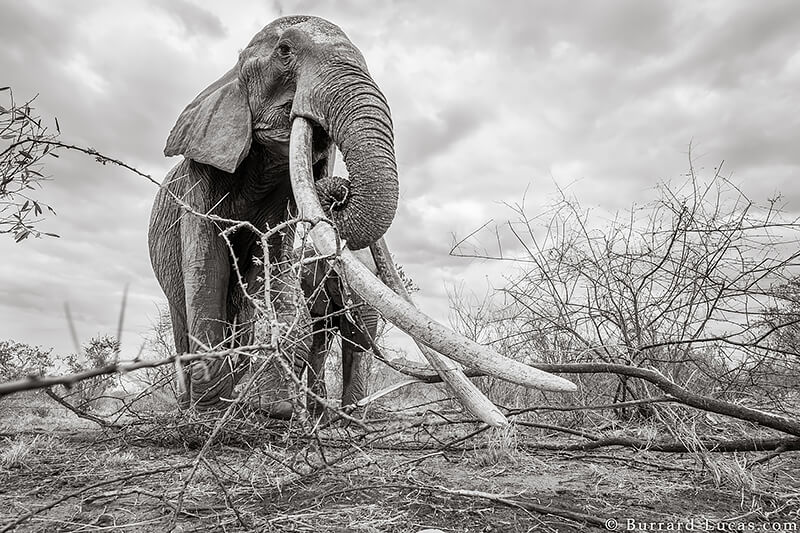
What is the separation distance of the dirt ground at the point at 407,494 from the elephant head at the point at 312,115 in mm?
1348

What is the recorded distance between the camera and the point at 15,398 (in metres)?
8.47

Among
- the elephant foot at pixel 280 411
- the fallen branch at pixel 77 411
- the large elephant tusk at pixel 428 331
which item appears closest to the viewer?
the large elephant tusk at pixel 428 331

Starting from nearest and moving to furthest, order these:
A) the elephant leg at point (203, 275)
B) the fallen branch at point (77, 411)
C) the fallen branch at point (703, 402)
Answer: the fallen branch at point (703, 402) → the fallen branch at point (77, 411) → the elephant leg at point (203, 275)

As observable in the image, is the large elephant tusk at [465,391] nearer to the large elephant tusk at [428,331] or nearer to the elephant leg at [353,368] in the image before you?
the large elephant tusk at [428,331]

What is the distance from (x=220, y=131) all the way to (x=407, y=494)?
2.70 metres

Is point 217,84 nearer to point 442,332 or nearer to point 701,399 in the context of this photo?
point 442,332

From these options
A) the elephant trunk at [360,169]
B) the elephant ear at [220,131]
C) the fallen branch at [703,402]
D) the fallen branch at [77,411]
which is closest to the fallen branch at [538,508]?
the fallen branch at [703,402]

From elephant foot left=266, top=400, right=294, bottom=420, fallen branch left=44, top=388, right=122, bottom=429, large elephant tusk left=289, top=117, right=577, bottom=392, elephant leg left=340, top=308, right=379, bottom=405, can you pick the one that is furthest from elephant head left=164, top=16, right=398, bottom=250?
elephant leg left=340, top=308, right=379, bottom=405

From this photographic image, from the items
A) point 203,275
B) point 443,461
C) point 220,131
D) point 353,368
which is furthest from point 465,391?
point 353,368

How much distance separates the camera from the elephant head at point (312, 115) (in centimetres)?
330

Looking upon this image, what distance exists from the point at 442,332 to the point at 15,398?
8.51 m

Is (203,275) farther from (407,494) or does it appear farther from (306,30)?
(407,494)

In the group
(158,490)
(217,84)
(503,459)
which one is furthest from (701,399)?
(217,84)

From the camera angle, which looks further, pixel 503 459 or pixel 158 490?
pixel 503 459
